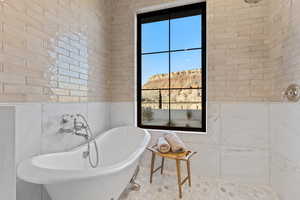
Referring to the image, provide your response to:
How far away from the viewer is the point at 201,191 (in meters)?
1.90

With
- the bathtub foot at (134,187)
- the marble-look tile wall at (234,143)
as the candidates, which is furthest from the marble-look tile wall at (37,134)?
the marble-look tile wall at (234,143)

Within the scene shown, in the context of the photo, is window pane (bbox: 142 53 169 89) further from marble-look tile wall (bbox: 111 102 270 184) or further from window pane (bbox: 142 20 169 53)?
marble-look tile wall (bbox: 111 102 270 184)

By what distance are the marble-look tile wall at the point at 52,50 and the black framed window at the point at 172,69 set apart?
0.66m

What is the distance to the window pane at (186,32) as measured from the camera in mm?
2420

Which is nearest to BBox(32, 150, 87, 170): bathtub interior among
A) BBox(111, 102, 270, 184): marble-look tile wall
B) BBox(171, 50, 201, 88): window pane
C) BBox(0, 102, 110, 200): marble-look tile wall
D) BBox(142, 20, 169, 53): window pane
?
BBox(0, 102, 110, 200): marble-look tile wall

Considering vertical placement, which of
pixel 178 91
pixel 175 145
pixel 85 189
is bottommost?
pixel 85 189

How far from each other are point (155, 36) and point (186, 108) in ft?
4.17

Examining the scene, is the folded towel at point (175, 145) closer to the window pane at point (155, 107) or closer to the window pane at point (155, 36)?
the window pane at point (155, 107)

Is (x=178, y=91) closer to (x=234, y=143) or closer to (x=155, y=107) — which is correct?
(x=155, y=107)

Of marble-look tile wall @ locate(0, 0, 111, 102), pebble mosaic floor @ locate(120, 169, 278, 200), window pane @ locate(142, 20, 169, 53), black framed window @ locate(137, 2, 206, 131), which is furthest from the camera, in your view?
window pane @ locate(142, 20, 169, 53)

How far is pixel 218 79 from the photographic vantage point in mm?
2189

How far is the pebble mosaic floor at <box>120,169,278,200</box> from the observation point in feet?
5.84

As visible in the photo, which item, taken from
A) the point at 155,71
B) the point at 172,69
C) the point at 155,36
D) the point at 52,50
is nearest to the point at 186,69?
the point at 172,69

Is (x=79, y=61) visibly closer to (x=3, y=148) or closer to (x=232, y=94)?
(x=3, y=148)
